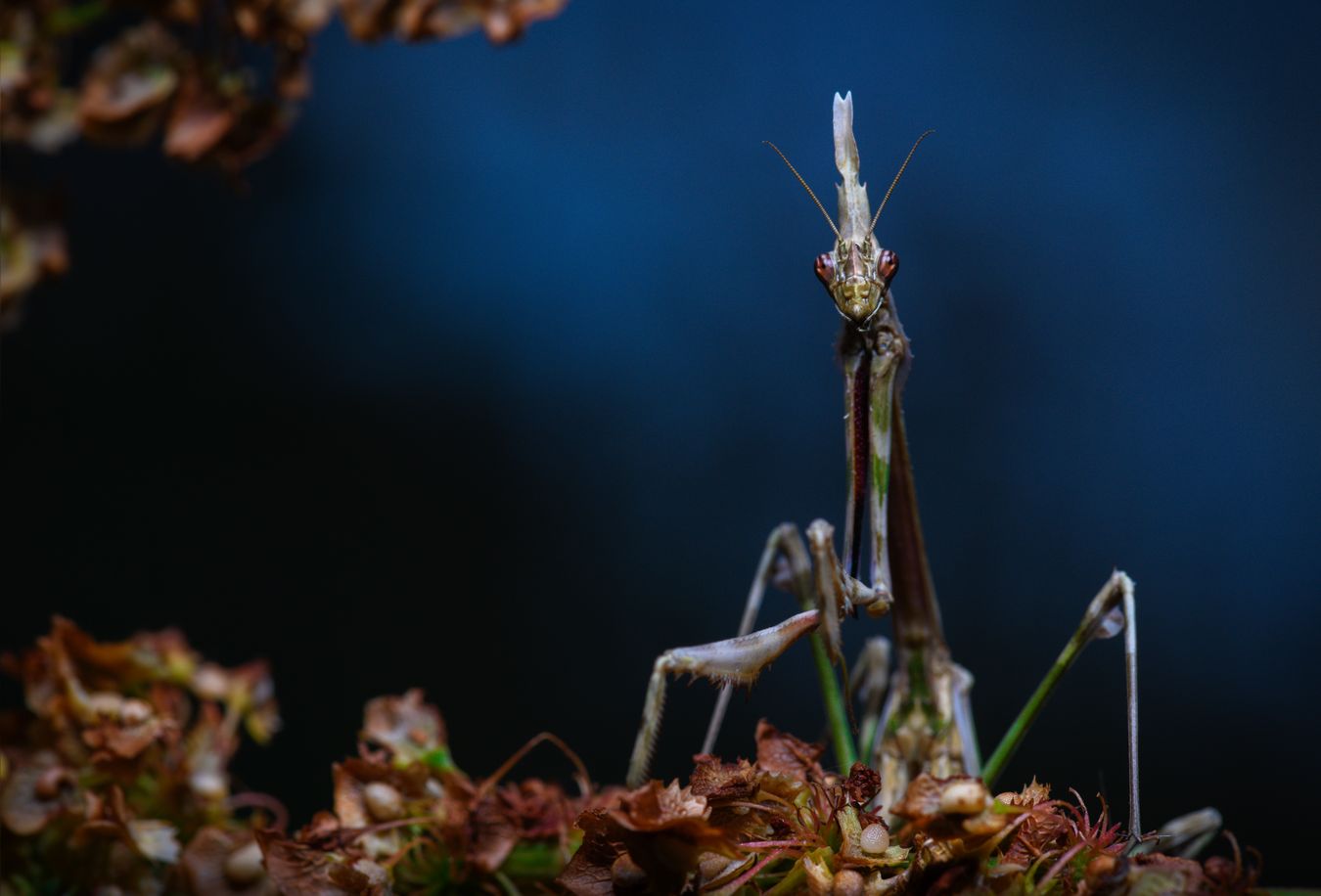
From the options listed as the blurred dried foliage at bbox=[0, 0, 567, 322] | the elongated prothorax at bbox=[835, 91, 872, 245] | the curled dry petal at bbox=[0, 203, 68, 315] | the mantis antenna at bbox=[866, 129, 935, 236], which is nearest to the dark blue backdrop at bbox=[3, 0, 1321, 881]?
the mantis antenna at bbox=[866, 129, 935, 236]

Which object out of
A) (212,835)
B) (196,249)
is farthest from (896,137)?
(196,249)

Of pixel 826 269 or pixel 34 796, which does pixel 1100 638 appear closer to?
pixel 826 269

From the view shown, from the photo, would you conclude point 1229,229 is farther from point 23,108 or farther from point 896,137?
point 23,108

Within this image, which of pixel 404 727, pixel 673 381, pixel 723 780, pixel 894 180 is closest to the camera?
pixel 723 780

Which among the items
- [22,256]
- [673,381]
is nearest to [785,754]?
[22,256]

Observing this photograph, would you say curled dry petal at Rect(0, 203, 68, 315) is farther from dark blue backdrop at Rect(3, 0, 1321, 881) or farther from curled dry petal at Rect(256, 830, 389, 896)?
dark blue backdrop at Rect(3, 0, 1321, 881)

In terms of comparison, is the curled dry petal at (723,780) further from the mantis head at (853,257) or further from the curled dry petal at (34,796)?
the curled dry petal at (34,796)

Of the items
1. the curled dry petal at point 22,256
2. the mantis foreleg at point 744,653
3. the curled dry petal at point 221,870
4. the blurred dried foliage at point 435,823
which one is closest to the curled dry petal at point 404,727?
the blurred dried foliage at point 435,823
